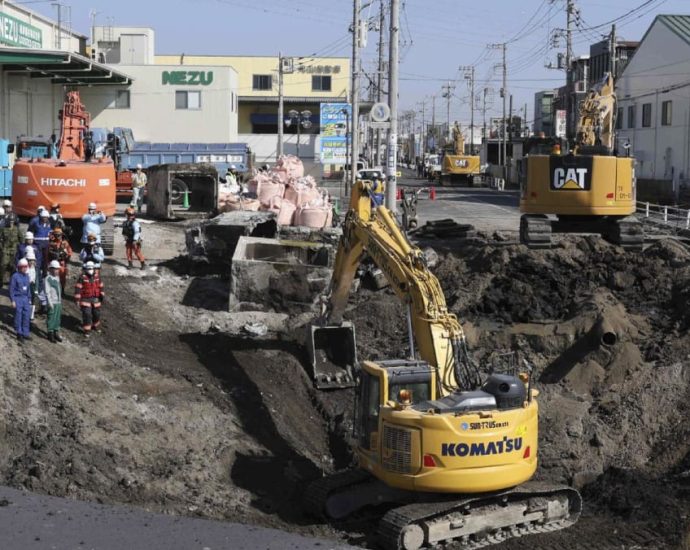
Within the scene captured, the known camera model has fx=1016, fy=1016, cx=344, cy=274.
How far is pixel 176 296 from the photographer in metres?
22.9

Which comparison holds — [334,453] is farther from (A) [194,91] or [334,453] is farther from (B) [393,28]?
(A) [194,91]

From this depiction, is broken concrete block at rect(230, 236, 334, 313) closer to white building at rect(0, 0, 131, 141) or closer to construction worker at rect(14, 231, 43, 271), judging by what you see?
construction worker at rect(14, 231, 43, 271)

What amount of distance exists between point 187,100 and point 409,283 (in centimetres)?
4830

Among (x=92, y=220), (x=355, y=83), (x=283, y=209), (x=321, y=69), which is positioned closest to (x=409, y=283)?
(x=92, y=220)

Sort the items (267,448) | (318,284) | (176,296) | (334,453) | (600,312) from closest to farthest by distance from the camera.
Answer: (267,448)
(334,453)
(600,312)
(318,284)
(176,296)

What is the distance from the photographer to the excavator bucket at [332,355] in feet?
57.9

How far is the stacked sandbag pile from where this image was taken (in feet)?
100

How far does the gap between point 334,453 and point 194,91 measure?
46.9 m

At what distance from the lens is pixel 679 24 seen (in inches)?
2053

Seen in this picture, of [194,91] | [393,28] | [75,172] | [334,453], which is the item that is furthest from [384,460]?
[194,91]

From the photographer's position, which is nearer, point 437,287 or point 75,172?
point 437,287

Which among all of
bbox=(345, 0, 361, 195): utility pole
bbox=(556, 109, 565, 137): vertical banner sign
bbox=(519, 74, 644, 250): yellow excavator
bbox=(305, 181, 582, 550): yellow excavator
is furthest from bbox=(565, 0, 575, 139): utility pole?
bbox=(305, 181, 582, 550): yellow excavator

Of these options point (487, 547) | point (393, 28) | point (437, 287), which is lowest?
point (487, 547)

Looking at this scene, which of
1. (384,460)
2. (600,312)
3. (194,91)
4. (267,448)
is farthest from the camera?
(194,91)
